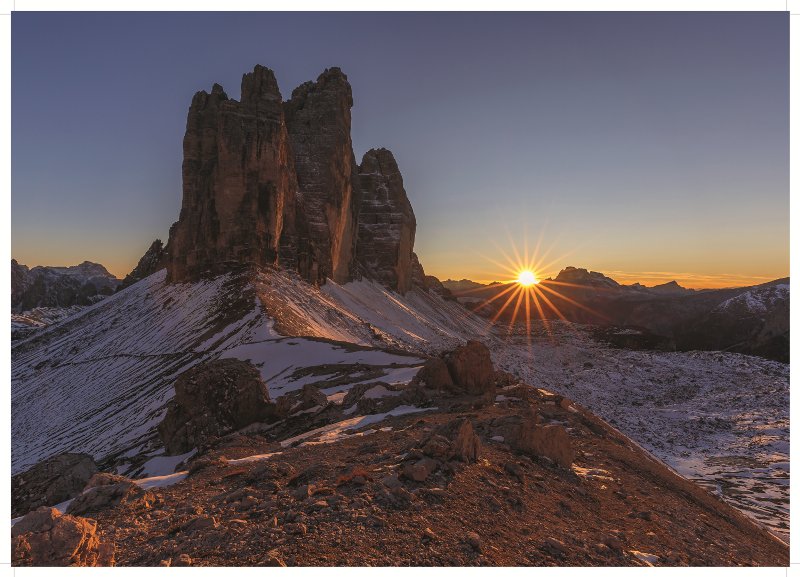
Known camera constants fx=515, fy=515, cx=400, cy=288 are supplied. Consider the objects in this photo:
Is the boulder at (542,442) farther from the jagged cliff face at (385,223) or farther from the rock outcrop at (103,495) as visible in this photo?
the jagged cliff face at (385,223)

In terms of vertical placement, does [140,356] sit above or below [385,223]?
below

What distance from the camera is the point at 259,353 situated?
1399 inches

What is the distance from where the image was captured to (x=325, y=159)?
3954 inches

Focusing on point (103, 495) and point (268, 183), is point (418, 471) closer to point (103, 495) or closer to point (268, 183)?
point (103, 495)

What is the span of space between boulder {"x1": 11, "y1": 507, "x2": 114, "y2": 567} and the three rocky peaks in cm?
6845

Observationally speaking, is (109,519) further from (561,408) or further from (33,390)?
(33,390)

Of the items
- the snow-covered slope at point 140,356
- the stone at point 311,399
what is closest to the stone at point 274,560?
the stone at point 311,399

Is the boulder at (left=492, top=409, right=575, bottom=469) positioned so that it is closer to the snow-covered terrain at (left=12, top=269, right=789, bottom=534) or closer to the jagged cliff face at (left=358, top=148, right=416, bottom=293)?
the snow-covered terrain at (left=12, top=269, right=789, bottom=534)

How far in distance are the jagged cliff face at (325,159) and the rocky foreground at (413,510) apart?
8202 cm

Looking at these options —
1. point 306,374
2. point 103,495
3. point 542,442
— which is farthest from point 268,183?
point 103,495

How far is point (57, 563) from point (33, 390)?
6423 cm

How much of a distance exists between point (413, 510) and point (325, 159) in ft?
322

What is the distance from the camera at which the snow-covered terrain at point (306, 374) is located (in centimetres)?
2852

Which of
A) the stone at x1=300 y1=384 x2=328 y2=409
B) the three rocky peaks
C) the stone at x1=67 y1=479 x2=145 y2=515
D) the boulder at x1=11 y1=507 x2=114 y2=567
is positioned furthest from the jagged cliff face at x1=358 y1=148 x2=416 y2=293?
the boulder at x1=11 y1=507 x2=114 y2=567
